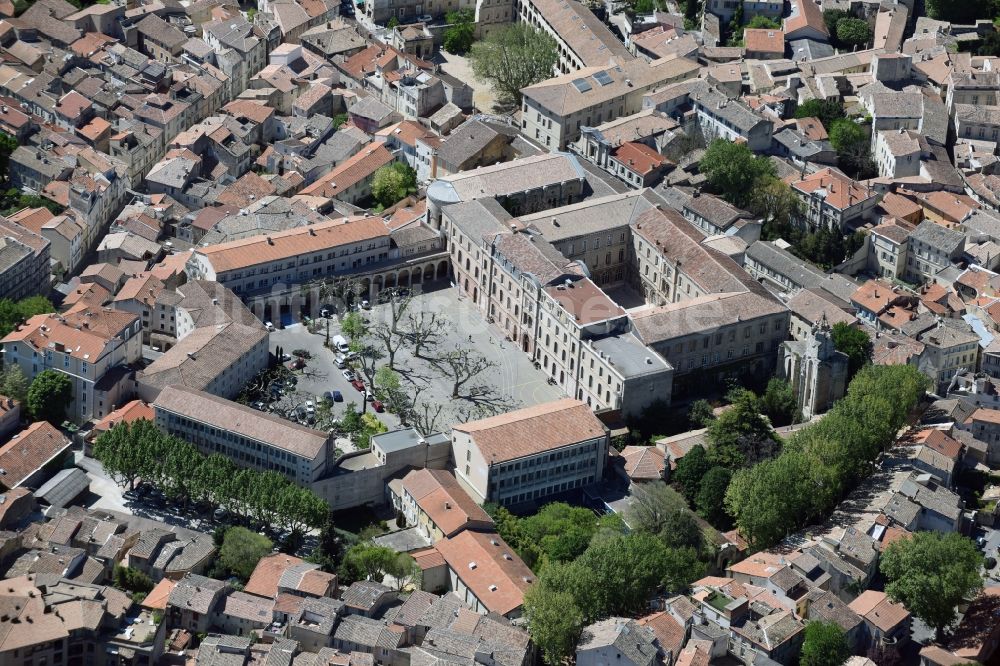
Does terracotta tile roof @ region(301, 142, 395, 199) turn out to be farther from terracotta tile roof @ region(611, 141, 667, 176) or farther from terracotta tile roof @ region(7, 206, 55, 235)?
terracotta tile roof @ region(7, 206, 55, 235)

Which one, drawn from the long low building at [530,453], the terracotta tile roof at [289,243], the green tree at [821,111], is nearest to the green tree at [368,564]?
the long low building at [530,453]

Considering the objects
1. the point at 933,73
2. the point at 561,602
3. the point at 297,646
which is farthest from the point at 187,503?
the point at 933,73

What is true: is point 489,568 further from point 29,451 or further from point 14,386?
point 14,386

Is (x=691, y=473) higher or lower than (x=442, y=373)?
lower

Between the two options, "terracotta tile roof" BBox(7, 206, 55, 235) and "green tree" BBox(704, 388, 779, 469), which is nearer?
"green tree" BBox(704, 388, 779, 469)

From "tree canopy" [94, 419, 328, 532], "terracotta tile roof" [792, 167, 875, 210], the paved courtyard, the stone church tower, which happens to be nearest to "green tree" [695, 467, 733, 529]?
the stone church tower

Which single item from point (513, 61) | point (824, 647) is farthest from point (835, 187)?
point (824, 647)

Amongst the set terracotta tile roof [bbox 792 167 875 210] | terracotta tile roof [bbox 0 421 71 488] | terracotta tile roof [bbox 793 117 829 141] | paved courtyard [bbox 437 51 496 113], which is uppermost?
terracotta tile roof [bbox 793 117 829 141]

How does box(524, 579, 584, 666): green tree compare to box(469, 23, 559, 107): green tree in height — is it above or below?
below
